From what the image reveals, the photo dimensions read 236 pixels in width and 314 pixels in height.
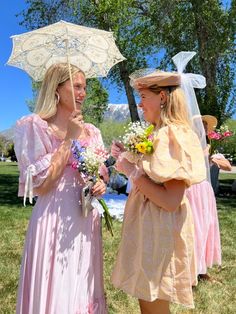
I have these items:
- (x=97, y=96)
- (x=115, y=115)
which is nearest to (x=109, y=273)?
(x=115, y=115)

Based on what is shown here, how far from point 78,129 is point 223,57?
15.8 m

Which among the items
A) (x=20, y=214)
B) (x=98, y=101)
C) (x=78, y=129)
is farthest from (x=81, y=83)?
(x=98, y=101)

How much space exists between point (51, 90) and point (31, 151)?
45 cm

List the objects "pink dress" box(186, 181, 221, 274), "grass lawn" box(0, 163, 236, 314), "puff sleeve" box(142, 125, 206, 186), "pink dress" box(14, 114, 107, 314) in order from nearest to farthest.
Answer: "puff sleeve" box(142, 125, 206, 186) → "pink dress" box(14, 114, 107, 314) → "grass lawn" box(0, 163, 236, 314) → "pink dress" box(186, 181, 221, 274)

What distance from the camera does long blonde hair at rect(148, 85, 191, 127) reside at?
240 centimetres

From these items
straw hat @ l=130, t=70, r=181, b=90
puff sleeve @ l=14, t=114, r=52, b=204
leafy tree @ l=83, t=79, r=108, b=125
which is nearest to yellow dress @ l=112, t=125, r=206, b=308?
straw hat @ l=130, t=70, r=181, b=90

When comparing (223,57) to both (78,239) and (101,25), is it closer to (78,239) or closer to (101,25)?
(101,25)

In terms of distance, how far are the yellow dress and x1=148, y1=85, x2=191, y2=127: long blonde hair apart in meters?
0.08

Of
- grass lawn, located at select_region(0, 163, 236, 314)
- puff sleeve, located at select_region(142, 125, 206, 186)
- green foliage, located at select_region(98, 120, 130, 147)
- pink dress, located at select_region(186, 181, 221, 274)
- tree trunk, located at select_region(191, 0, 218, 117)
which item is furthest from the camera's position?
tree trunk, located at select_region(191, 0, 218, 117)

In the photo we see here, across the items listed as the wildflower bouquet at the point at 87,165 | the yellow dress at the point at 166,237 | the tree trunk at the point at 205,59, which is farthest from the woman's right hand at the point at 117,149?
the tree trunk at the point at 205,59

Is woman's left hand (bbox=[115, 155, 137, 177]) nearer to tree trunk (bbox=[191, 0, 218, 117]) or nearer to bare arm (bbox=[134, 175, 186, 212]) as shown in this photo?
bare arm (bbox=[134, 175, 186, 212])

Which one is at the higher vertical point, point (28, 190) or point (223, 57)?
point (223, 57)

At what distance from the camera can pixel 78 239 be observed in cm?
258

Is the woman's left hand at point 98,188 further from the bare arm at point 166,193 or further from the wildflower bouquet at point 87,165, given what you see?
the bare arm at point 166,193
